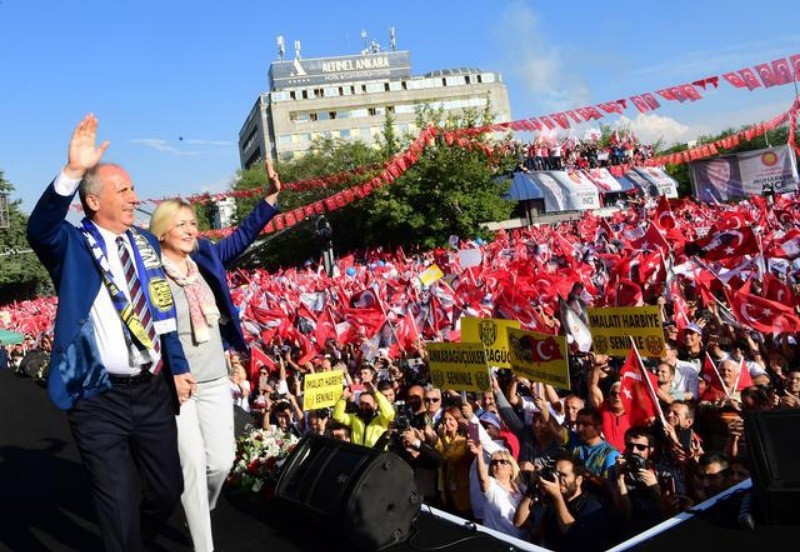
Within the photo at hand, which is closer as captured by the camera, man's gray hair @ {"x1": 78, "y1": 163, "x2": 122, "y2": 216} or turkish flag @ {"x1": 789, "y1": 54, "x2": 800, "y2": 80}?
man's gray hair @ {"x1": 78, "y1": 163, "x2": 122, "y2": 216}

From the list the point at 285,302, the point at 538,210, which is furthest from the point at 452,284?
the point at 538,210

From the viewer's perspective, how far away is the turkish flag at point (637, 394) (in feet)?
18.5

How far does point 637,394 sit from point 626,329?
80 cm

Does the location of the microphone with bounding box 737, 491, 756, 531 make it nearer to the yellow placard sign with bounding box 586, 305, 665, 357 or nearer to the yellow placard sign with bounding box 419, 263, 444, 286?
the yellow placard sign with bounding box 586, 305, 665, 357

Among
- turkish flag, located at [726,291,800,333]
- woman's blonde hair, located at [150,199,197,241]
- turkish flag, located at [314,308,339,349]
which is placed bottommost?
turkish flag, located at [726,291,800,333]

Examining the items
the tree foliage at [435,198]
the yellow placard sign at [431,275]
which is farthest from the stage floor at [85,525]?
the tree foliage at [435,198]

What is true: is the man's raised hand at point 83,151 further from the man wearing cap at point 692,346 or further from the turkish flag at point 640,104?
the turkish flag at point 640,104

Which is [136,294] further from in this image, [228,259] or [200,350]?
[228,259]

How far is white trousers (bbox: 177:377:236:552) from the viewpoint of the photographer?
362 centimetres

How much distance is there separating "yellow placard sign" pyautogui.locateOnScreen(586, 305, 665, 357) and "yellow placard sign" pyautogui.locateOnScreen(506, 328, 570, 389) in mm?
824

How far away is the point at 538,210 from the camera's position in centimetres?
3603

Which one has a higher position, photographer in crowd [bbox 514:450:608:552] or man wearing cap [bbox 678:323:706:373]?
man wearing cap [bbox 678:323:706:373]

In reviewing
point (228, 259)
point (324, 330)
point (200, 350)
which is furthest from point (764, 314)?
point (324, 330)

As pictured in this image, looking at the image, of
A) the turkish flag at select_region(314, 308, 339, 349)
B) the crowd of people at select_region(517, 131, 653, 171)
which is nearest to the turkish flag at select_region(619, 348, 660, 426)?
the turkish flag at select_region(314, 308, 339, 349)
